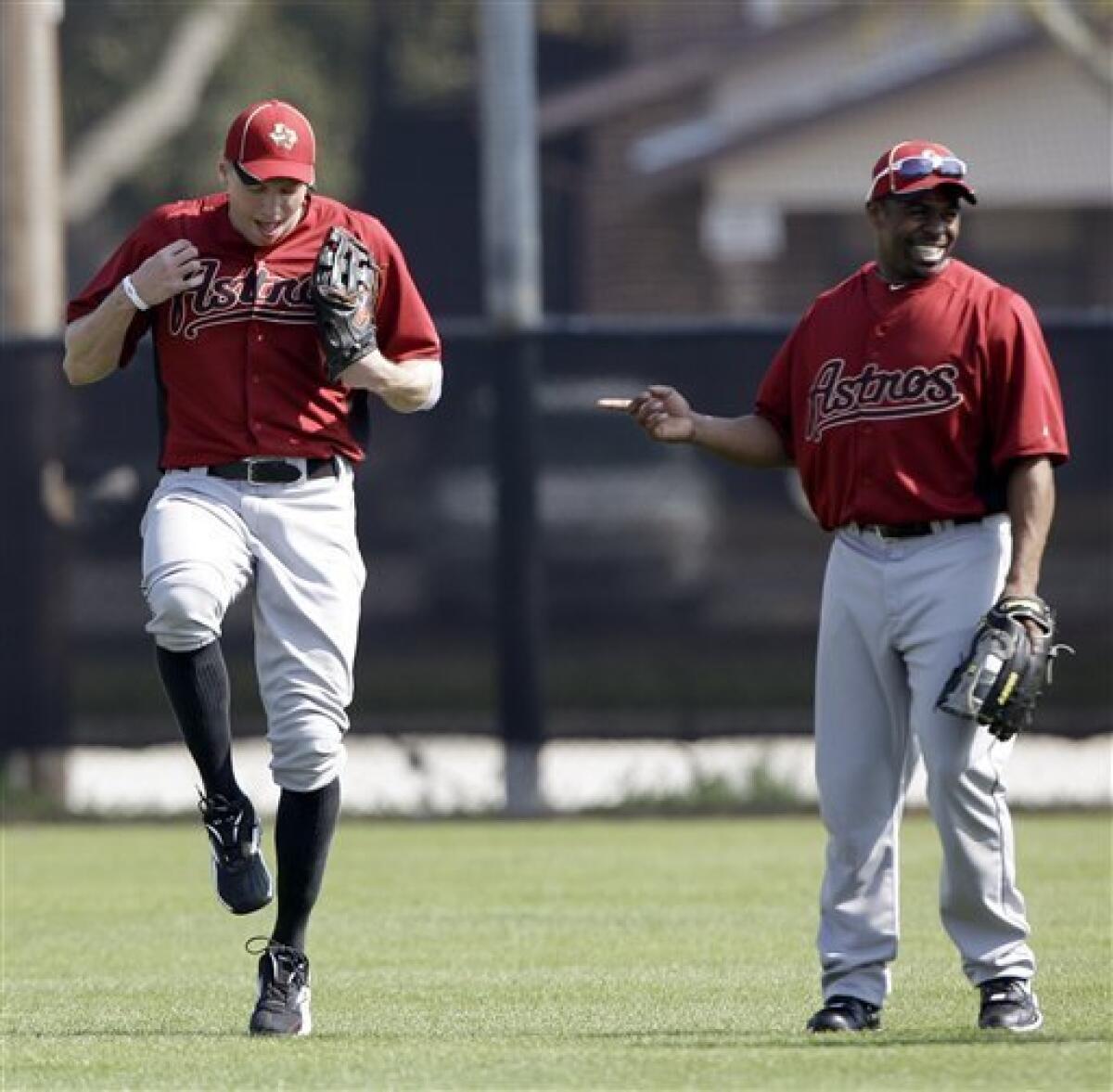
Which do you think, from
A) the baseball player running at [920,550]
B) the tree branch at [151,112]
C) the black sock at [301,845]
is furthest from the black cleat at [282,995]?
the tree branch at [151,112]

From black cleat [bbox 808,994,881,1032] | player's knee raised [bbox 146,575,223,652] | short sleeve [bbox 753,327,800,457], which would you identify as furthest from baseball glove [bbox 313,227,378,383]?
black cleat [bbox 808,994,881,1032]

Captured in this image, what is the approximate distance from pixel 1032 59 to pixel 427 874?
14.5 metres

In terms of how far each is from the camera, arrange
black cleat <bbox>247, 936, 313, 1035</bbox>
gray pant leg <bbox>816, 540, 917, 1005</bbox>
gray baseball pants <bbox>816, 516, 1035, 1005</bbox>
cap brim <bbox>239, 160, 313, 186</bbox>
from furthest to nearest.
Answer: cap brim <bbox>239, 160, 313, 186</bbox> < black cleat <bbox>247, 936, 313, 1035</bbox> < gray pant leg <bbox>816, 540, 917, 1005</bbox> < gray baseball pants <bbox>816, 516, 1035, 1005</bbox>

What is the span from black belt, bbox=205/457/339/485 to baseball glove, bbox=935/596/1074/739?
168cm

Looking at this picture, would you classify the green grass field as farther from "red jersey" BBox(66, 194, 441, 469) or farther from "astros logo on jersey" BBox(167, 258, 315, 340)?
"astros logo on jersey" BBox(167, 258, 315, 340)

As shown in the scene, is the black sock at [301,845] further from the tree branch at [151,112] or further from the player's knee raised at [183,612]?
the tree branch at [151,112]

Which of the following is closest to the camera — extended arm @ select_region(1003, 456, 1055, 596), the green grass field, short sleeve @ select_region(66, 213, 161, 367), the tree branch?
the green grass field

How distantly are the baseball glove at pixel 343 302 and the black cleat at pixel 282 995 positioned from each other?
138 cm

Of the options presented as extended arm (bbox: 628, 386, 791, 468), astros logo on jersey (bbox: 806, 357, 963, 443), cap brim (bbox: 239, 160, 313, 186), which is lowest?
extended arm (bbox: 628, 386, 791, 468)

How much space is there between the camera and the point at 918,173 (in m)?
6.59

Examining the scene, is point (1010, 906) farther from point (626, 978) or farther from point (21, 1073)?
point (21, 1073)

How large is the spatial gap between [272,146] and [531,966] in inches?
102

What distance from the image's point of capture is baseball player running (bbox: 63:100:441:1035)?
6.95 m

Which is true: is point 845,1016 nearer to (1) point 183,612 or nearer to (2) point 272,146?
(1) point 183,612
